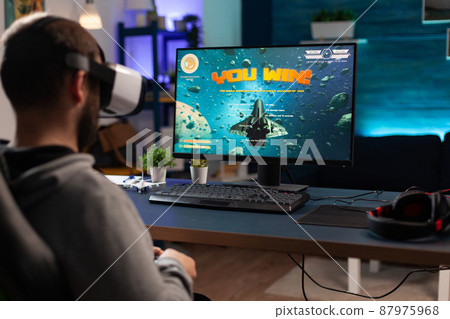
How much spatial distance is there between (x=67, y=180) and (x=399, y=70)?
3.63m

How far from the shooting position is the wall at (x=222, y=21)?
14.6ft

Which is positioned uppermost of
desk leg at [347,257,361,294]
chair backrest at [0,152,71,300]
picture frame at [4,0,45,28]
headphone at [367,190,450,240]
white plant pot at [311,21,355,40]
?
picture frame at [4,0,45,28]

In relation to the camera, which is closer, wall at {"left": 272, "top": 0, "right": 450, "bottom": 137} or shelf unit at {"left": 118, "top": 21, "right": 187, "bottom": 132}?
wall at {"left": 272, "top": 0, "right": 450, "bottom": 137}

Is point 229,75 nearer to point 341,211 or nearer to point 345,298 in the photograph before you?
point 341,211

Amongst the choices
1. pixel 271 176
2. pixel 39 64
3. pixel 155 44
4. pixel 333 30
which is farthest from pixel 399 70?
pixel 39 64

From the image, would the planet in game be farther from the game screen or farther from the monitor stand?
the monitor stand

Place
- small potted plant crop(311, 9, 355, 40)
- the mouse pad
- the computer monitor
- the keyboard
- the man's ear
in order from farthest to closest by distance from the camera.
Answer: small potted plant crop(311, 9, 355, 40)
the computer monitor
the keyboard
the mouse pad
the man's ear

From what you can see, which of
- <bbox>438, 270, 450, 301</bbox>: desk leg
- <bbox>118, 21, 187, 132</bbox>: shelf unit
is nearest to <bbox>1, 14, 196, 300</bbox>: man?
<bbox>438, 270, 450, 301</bbox>: desk leg

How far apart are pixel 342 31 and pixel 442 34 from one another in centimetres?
73

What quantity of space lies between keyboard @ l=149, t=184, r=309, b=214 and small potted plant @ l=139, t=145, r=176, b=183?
33 cm

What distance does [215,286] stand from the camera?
10.0 feet

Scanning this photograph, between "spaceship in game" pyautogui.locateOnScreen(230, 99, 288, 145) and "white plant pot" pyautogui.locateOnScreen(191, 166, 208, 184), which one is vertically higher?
"spaceship in game" pyautogui.locateOnScreen(230, 99, 288, 145)

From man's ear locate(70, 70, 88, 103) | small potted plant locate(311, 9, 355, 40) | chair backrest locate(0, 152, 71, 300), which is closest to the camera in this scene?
chair backrest locate(0, 152, 71, 300)

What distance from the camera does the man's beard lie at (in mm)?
855
